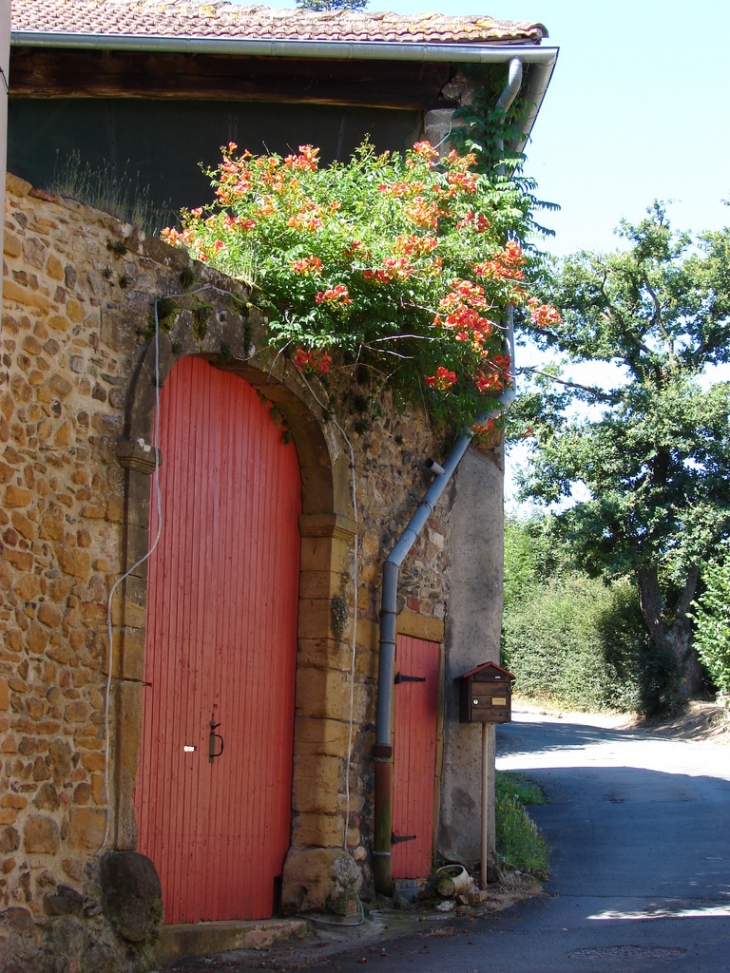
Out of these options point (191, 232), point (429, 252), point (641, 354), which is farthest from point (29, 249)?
point (641, 354)

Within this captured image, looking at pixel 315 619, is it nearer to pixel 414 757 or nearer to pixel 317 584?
pixel 317 584

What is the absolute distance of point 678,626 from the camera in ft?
89.0

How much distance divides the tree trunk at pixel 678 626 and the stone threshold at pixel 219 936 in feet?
67.3

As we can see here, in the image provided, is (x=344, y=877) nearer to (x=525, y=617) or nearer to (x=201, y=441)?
(x=201, y=441)

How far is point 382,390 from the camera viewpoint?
28.9 feet

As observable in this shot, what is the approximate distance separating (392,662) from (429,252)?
2.90m

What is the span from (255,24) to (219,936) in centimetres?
710

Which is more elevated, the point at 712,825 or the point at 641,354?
the point at 641,354

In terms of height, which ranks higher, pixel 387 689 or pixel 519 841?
pixel 387 689

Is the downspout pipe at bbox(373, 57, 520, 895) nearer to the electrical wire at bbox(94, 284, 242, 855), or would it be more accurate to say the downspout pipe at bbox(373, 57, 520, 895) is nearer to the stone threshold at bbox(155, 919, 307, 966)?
the stone threshold at bbox(155, 919, 307, 966)

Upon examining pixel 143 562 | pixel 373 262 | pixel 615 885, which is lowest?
pixel 615 885

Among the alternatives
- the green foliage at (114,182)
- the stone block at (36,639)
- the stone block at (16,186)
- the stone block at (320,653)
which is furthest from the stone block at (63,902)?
the green foliage at (114,182)

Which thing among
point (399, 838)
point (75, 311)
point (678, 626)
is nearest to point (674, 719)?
point (678, 626)

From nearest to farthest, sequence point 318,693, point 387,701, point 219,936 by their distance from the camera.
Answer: point 219,936, point 318,693, point 387,701
